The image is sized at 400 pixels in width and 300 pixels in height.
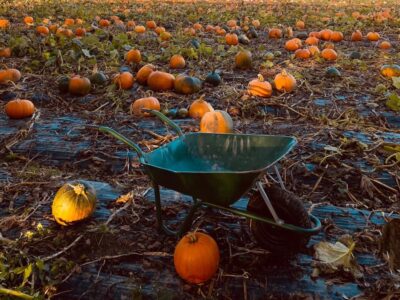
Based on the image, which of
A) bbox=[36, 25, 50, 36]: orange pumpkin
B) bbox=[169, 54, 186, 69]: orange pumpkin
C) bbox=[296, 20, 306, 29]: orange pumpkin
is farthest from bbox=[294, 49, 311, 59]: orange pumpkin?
bbox=[36, 25, 50, 36]: orange pumpkin

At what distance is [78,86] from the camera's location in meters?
5.68

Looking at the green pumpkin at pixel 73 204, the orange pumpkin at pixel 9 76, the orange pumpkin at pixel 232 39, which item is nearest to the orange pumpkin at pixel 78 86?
the orange pumpkin at pixel 9 76

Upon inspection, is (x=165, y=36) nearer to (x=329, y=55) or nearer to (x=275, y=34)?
(x=275, y=34)

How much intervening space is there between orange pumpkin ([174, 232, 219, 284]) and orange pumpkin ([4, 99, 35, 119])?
10.3ft

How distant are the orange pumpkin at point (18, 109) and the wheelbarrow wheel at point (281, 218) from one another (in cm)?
325

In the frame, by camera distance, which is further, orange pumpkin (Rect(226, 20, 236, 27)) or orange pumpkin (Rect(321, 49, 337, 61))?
orange pumpkin (Rect(226, 20, 236, 27))

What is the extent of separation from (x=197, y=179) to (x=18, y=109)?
10.6 ft

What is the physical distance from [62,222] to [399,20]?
448 inches

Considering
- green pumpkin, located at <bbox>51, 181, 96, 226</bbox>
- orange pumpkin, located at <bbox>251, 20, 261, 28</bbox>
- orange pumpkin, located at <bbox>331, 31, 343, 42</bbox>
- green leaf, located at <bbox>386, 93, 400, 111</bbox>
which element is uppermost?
green pumpkin, located at <bbox>51, 181, 96, 226</bbox>

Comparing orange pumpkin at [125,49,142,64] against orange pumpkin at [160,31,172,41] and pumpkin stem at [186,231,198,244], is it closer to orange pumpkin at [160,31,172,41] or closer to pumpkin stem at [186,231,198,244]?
orange pumpkin at [160,31,172,41]

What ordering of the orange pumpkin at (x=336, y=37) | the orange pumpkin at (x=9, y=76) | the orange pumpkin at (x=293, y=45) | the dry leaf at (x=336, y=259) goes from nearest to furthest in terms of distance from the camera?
the dry leaf at (x=336, y=259) < the orange pumpkin at (x=9, y=76) < the orange pumpkin at (x=293, y=45) < the orange pumpkin at (x=336, y=37)

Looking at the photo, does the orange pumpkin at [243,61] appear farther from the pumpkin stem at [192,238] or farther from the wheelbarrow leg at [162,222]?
the pumpkin stem at [192,238]

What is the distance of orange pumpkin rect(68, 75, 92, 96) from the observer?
A: 5.68m

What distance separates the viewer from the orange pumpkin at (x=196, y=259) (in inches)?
97.0
